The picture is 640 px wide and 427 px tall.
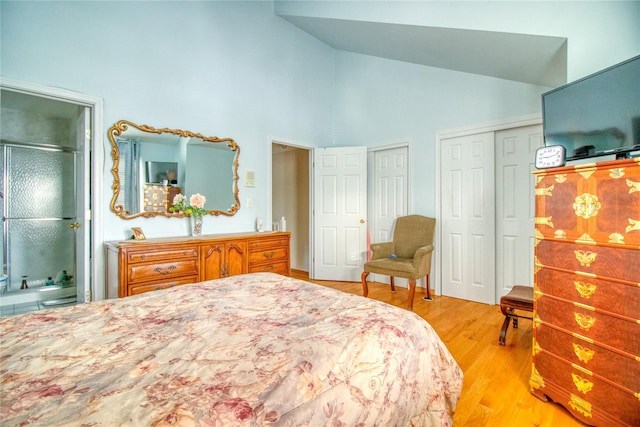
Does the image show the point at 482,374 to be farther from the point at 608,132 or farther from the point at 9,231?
the point at 9,231

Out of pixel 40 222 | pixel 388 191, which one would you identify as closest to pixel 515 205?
pixel 388 191

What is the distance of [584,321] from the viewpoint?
4.68 ft

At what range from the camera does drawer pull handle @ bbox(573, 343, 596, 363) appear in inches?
55.2

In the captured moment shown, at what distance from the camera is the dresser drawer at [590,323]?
1260 millimetres

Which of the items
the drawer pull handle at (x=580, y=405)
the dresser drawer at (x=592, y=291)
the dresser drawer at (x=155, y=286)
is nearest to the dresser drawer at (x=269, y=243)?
the dresser drawer at (x=155, y=286)

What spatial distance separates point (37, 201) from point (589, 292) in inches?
210

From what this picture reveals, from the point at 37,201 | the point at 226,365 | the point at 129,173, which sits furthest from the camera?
the point at 37,201

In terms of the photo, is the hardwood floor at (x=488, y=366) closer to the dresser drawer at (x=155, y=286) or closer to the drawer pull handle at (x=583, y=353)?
the drawer pull handle at (x=583, y=353)

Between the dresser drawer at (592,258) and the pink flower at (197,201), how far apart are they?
282 cm

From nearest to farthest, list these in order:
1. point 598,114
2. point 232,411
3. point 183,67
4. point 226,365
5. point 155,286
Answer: point 232,411 → point 226,365 → point 598,114 → point 155,286 → point 183,67

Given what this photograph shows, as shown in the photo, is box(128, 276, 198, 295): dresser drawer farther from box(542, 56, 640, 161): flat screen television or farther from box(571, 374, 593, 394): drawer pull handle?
box(542, 56, 640, 161): flat screen television

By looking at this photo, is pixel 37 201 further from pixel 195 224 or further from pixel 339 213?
pixel 339 213

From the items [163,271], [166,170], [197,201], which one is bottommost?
[163,271]

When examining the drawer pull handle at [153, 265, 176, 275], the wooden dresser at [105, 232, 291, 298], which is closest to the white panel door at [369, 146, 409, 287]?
the wooden dresser at [105, 232, 291, 298]
